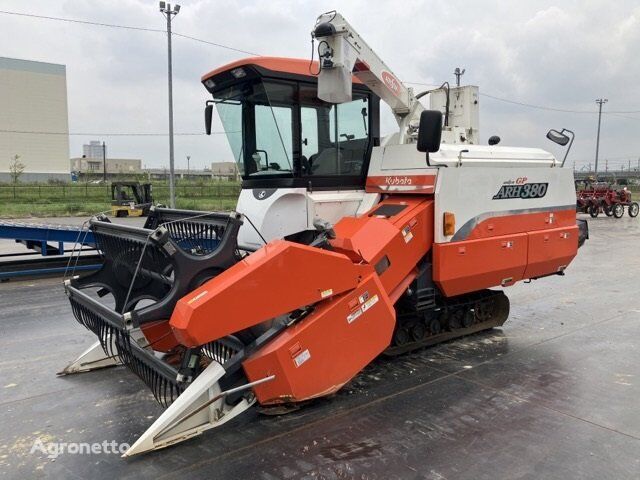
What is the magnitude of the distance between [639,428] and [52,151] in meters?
102

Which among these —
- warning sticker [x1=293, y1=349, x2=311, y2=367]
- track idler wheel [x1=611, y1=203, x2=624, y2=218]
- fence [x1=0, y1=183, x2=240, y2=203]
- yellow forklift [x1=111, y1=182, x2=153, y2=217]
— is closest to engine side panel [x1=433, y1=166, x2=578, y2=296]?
warning sticker [x1=293, y1=349, x2=311, y2=367]

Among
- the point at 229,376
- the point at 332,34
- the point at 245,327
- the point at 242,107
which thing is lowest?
the point at 229,376

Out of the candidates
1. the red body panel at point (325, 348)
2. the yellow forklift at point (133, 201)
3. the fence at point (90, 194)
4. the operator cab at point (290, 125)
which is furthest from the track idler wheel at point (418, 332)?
the fence at point (90, 194)

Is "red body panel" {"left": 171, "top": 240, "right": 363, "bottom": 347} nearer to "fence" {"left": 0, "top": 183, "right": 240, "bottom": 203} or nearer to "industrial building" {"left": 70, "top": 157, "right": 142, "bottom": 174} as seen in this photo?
"fence" {"left": 0, "top": 183, "right": 240, "bottom": 203}

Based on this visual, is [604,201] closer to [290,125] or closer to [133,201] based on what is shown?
[133,201]

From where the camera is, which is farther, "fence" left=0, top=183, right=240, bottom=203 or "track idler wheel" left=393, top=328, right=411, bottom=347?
"fence" left=0, top=183, right=240, bottom=203

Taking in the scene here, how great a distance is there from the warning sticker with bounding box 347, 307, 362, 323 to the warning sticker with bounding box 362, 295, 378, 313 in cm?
4

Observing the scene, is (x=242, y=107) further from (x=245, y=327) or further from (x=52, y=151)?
(x=52, y=151)

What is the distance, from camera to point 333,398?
4.15m

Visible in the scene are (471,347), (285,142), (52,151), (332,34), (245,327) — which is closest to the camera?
(245,327)

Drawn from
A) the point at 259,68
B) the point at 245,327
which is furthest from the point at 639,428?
the point at 259,68

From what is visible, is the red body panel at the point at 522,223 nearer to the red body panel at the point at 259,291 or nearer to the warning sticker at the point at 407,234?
the warning sticker at the point at 407,234

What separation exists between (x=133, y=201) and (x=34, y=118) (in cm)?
7713

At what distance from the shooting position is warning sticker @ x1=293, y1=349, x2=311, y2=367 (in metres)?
3.54
